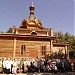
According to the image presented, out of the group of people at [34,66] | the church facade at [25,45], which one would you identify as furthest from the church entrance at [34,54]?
the group of people at [34,66]

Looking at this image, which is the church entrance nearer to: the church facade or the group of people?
the church facade

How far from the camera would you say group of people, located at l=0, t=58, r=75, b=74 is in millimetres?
17312

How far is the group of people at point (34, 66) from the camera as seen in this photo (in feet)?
56.8

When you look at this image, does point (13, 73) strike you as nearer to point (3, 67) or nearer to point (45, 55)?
point (3, 67)

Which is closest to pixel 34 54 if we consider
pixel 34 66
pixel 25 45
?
pixel 25 45

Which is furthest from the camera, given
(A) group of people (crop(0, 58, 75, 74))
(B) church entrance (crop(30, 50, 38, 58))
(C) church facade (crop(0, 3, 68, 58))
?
(B) church entrance (crop(30, 50, 38, 58))

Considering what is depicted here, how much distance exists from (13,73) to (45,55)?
31.7 ft

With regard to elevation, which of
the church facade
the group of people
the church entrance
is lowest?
the group of people

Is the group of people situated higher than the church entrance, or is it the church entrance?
the church entrance

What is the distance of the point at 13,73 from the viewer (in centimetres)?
1669

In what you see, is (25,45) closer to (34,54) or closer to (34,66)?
(34,54)

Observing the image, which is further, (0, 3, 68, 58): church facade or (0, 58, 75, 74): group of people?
(0, 3, 68, 58): church facade

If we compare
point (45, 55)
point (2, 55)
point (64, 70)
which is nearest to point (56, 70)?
point (64, 70)

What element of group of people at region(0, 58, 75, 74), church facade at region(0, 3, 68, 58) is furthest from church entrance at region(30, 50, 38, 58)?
group of people at region(0, 58, 75, 74)
